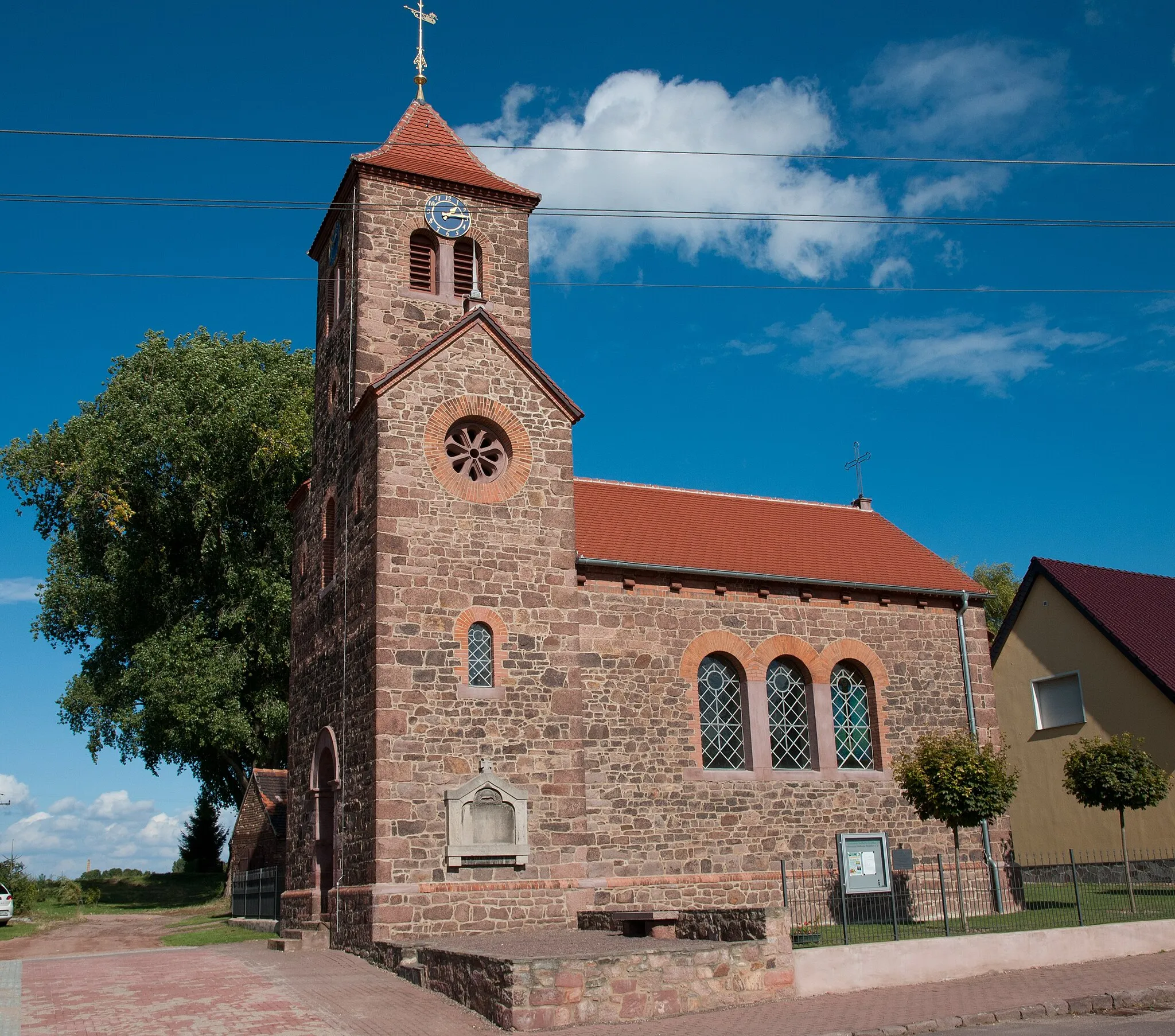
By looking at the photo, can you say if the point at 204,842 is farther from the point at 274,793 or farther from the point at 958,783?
the point at 958,783

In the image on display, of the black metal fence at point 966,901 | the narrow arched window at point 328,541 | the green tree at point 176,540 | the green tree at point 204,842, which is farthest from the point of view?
the green tree at point 204,842

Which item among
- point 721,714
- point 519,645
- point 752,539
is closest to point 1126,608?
point 752,539

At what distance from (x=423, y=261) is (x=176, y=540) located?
17.0 metres

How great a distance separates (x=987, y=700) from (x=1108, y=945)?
693 centimetres

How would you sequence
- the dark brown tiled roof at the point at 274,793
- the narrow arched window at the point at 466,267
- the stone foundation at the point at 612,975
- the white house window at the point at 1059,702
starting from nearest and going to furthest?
1. the stone foundation at the point at 612,975
2. the narrow arched window at the point at 466,267
3. the white house window at the point at 1059,702
4. the dark brown tiled roof at the point at 274,793

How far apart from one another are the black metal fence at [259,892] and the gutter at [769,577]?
9121 millimetres

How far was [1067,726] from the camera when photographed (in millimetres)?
24828

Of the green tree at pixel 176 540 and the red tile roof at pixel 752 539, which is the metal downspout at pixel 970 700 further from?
the green tree at pixel 176 540

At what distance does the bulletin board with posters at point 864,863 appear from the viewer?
15117 millimetres

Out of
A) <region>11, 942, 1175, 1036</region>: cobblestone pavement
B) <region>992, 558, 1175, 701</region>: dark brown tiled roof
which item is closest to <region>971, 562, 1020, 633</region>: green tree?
<region>992, 558, 1175, 701</region>: dark brown tiled roof

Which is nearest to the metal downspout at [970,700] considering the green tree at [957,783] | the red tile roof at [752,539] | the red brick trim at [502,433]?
the red tile roof at [752,539]

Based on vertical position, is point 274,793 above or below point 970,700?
below

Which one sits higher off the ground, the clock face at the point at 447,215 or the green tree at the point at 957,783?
the clock face at the point at 447,215

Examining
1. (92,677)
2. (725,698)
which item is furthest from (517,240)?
(92,677)
